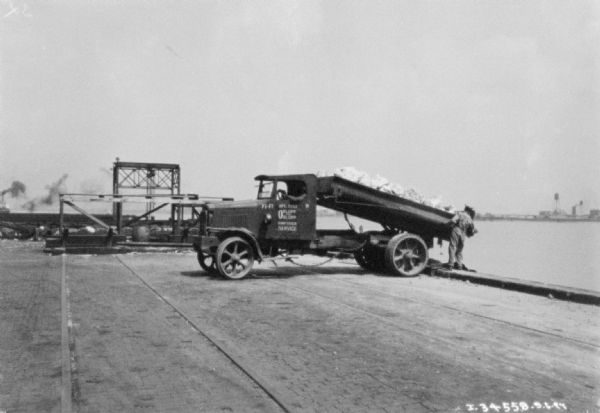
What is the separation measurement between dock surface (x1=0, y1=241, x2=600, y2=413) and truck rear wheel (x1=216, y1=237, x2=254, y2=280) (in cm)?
136

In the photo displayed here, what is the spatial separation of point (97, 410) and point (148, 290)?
586 cm

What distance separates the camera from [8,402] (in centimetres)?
385

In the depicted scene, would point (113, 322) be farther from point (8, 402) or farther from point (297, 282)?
point (297, 282)

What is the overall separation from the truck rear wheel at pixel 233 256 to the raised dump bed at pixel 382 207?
Result: 77.3 inches

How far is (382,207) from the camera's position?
1184 cm

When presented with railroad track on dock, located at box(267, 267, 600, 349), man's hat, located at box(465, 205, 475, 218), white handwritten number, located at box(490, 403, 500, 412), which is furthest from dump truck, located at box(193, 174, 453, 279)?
white handwritten number, located at box(490, 403, 500, 412)

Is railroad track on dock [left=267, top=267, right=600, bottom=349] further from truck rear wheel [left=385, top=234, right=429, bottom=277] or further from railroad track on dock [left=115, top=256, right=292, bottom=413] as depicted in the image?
railroad track on dock [left=115, top=256, right=292, bottom=413]

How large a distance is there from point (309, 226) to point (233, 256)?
171 cm

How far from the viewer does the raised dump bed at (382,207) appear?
11633 millimetres

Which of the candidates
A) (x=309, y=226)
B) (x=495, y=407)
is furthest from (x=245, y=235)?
(x=495, y=407)

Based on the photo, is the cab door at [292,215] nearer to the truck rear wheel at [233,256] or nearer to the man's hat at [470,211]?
the truck rear wheel at [233,256]

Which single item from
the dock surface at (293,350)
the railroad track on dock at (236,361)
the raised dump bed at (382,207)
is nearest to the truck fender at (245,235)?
the dock surface at (293,350)

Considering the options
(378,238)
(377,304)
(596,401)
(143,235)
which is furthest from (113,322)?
(143,235)

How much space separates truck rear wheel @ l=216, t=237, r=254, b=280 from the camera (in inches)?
428
